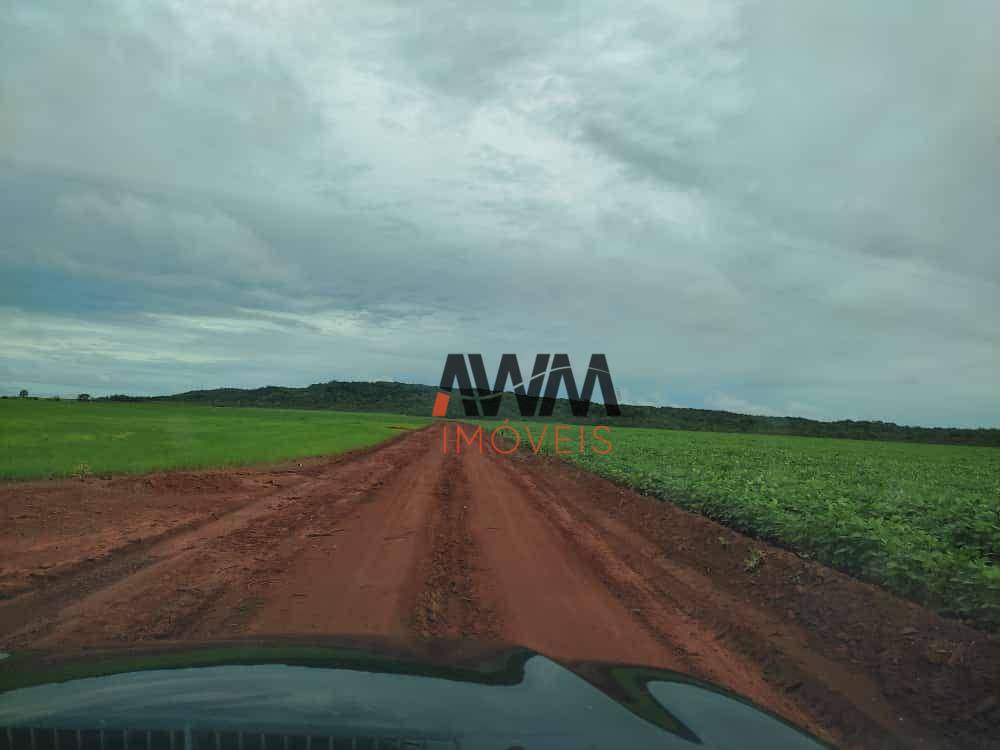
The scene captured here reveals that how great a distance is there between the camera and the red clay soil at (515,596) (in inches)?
195

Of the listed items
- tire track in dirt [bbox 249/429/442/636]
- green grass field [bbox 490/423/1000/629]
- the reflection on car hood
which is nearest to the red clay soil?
tire track in dirt [bbox 249/429/442/636]

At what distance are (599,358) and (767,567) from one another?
27.5m

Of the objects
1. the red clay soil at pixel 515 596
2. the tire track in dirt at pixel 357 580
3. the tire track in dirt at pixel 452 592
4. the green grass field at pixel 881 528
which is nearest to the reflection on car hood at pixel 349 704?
the red clay soil at pixel 515 596

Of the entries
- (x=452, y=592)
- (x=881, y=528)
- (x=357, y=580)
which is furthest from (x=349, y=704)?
(x=881, y=528)

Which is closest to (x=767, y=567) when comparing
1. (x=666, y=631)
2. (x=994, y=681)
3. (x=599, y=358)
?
(x=666, y=631)

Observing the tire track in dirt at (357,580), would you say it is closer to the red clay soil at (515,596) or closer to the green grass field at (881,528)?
the red clay soil at (515,596)

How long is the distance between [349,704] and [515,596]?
472 cm

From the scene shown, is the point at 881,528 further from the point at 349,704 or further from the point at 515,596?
the point at 349,704

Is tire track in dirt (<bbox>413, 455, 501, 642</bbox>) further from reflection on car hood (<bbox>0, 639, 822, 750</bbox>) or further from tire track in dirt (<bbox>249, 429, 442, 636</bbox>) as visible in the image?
reflection on car hood (<bbox>0, 639, 822, 750</bbox>)

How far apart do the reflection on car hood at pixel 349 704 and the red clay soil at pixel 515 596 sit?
32.7 inches

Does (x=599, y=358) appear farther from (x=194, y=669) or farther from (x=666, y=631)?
(x=194, y=669)

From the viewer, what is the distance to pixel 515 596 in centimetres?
694

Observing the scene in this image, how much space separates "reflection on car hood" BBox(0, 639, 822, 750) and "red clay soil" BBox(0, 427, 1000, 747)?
0.83m

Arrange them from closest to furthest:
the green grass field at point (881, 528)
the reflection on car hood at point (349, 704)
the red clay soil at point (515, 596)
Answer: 1. the reflection on car hood at point (349, 704)
2. the red clay soil at point (515, 596)
3. the green grass field at point (881, 528)
